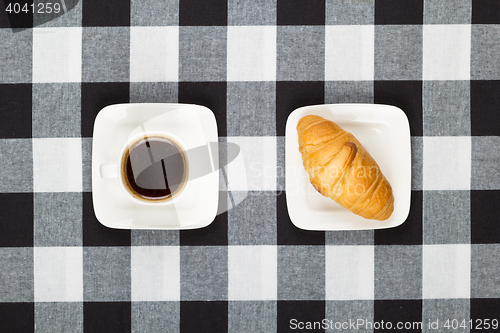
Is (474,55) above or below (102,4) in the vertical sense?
below

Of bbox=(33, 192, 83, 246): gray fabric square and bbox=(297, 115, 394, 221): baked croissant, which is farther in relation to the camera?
bbox=(33, 192, 83, 246): gray fabric square

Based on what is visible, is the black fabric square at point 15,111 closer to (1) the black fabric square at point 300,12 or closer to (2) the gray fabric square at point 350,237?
(1) the black fabric square at point 300,12

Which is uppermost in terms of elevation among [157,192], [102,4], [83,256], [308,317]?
[102,4]

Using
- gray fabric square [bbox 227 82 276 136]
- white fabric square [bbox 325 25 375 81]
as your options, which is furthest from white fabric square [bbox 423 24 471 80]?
gray fabric square [bbox 227 82 276 136]

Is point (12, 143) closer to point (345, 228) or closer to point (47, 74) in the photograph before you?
point (47, 74)

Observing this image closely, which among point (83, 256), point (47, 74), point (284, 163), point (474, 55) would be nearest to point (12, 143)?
point (47, 74)

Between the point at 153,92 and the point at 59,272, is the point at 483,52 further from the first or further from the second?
the point at 59,272

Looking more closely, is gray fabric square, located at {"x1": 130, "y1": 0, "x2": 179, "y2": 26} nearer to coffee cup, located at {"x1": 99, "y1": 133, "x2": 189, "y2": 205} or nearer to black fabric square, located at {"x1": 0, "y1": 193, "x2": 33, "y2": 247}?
coffee cup, located at {"x1": 99, "y1": 133, "x2": 189, "y2": 205}
